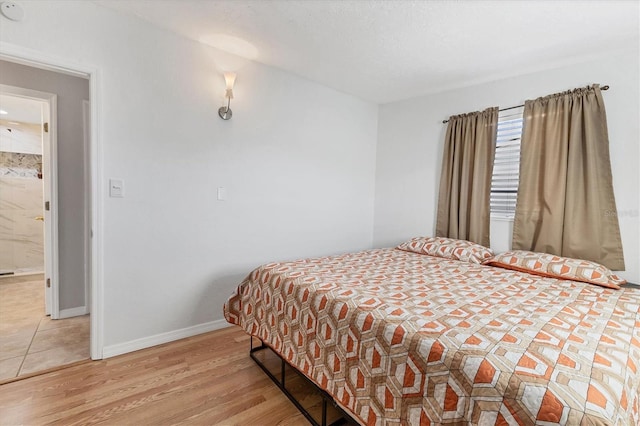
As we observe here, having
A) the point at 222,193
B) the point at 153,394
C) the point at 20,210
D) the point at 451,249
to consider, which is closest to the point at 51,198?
the point at 222,193

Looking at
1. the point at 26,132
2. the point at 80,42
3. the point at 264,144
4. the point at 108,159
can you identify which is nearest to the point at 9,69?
the point at 80,42

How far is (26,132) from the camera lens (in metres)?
4.23

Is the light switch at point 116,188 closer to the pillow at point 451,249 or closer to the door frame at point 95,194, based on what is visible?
the door frame at point 95,194

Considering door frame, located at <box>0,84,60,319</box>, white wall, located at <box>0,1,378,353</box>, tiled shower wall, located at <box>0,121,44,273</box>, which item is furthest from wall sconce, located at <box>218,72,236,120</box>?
tiled shower wall, located at <box>0,121,44,273</box>

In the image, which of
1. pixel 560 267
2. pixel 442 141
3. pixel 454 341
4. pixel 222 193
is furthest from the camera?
pixel 442 141

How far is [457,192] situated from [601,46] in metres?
1.49

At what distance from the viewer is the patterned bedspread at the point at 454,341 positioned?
33.8 inches

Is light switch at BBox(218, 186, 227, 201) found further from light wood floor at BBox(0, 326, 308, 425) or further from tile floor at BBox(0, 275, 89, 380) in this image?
tile floor at BBox(0, 275, 89, 380)

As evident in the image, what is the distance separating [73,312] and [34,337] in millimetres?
474

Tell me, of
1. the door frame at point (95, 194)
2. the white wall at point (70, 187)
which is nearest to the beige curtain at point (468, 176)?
the door frame at point (95, 194)

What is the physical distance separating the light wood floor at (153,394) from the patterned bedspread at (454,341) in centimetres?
29

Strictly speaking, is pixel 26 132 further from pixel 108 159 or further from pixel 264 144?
pixel 264 144

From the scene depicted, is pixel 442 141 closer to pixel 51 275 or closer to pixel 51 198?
pixel 51 198

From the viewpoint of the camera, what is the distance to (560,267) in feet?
6.88
